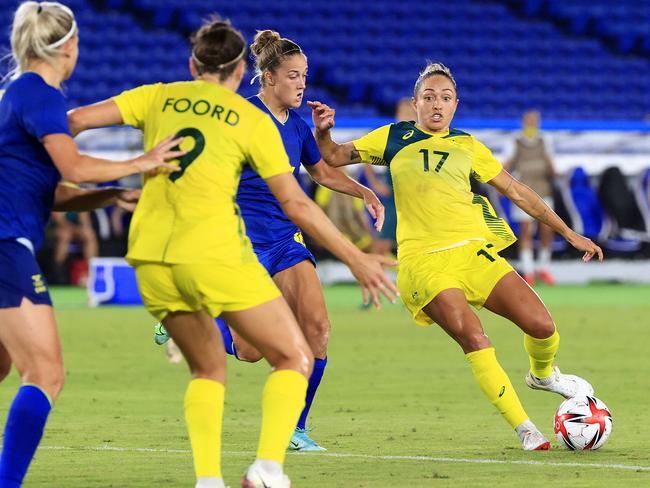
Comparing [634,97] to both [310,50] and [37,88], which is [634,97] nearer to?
[310,50]

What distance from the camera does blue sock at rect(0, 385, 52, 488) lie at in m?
5.79

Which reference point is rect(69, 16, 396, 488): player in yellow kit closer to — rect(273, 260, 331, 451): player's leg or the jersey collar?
rect(273, 260, 331, 451): player's leg

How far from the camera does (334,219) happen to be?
798 inches

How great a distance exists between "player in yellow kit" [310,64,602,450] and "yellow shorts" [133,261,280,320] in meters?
2.39

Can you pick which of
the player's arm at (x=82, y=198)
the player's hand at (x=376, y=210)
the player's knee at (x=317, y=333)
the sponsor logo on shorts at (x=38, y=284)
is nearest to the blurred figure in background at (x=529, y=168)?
the player's knee at (x=317, y=333)

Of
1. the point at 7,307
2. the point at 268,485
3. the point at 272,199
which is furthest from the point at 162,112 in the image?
the point at 272,199

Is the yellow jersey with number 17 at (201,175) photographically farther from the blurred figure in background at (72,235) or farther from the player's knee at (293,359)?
the blurred figure in background at (72,235)

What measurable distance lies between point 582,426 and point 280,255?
2.01m

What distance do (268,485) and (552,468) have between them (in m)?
2.00

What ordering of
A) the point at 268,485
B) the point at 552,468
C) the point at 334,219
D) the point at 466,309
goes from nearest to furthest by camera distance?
1. the point at 268,485
2. the point at 552,468
3. the point at 466,309
4. the point at 334,219

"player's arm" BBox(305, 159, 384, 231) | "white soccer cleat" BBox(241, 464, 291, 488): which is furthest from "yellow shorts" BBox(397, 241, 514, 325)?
"white soccer cleat" BBox(241, 464, 291, 488)

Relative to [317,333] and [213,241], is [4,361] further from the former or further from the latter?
[317,333]

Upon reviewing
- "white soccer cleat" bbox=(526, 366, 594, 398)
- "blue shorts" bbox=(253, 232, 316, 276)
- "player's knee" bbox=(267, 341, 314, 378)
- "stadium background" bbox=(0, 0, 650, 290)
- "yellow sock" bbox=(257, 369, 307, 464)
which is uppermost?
"player's knee" bbox=(267, 341, 314, 378)

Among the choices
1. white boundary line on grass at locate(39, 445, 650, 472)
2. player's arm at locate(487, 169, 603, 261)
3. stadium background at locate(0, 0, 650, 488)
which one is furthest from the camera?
player's arm at locate(487, 169, 603, 261)
